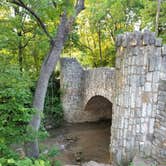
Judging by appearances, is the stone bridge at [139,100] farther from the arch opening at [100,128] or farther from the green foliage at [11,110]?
the green foliage at [11,110]

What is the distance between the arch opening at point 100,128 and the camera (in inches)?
292

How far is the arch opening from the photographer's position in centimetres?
741

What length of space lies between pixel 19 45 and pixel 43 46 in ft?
3.85

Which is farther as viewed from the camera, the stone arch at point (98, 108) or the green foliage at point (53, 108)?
the stone arch at point (98, 108)

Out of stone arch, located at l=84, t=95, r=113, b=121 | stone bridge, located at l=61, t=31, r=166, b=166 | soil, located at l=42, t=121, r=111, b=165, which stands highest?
stone bridge, located at l=61, t=31, r=166, b=166

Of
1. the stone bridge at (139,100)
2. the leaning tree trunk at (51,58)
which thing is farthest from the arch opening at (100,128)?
the leaning tree trunk at (51,58)

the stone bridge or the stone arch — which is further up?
the stone bridge

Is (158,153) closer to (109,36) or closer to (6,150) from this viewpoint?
(6,150)

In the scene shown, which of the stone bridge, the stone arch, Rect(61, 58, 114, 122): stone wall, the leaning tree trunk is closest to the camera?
the leaning tree trunk

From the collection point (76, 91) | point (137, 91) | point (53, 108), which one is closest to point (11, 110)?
point (137, 91)

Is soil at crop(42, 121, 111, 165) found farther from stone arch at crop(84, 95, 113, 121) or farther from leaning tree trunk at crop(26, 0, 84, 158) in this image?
leaning tree trunk at crop(26, 0, 84, 158)

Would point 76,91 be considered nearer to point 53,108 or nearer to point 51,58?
point 53,108

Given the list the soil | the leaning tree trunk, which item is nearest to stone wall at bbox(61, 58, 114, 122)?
the soil

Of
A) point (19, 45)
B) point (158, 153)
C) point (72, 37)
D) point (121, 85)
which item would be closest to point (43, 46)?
point (19, 45)
